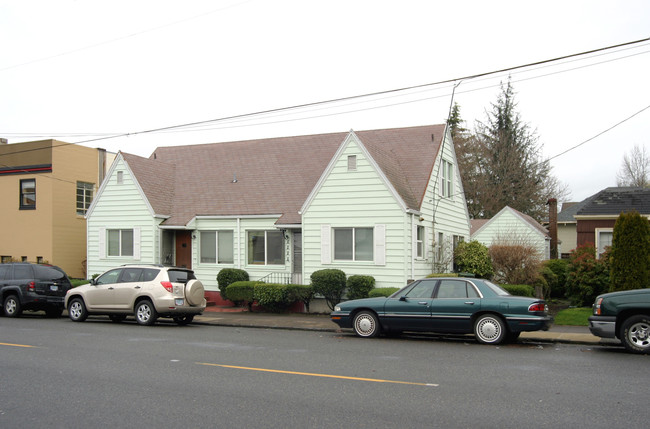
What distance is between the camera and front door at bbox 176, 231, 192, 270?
81.1 feet

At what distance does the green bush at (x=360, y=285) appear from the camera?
19688mm

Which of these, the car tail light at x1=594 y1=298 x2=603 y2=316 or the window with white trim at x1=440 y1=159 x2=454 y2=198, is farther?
the window with white trim at x1=440 y1=159 x2=454 y2=198

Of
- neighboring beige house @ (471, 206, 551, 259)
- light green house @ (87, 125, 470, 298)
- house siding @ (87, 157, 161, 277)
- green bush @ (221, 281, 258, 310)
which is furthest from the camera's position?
neighboring beige house @ (471, 206, 551, 259)

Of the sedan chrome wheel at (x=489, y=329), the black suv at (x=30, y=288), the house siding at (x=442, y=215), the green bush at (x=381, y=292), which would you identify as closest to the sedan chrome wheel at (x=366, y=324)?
the sedan chrome wheel at (x=489, y=329)

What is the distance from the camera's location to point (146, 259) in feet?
79.1

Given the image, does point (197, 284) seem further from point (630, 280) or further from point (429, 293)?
point (630, 280)

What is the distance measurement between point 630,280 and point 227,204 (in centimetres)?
1469

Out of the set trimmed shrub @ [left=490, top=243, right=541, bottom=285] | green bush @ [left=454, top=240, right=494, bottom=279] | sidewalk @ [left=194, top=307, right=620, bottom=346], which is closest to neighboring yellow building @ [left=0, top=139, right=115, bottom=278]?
sidewalk @ [left=194, top=307, right=620, bottom=346]

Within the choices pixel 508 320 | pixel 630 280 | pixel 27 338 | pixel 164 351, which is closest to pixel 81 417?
pixel 164 351

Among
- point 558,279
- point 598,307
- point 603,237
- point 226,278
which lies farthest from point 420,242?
point 603,237

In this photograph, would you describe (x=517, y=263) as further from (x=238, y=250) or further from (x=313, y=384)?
(x=313, y=384)

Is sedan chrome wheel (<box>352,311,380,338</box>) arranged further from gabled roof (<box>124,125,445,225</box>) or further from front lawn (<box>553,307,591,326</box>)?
gabled roof (<box>124,125,445,225</box>)

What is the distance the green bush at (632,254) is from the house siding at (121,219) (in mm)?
16700

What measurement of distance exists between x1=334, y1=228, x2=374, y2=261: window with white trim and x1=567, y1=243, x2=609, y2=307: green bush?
23.7 feet
